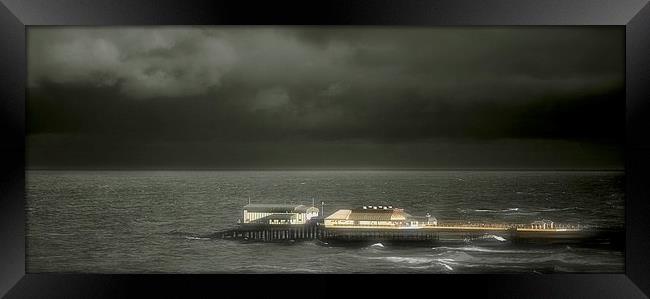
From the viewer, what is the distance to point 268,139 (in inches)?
198

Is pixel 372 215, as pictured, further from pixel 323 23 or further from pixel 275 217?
pixel 323 23

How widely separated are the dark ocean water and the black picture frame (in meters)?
0.17

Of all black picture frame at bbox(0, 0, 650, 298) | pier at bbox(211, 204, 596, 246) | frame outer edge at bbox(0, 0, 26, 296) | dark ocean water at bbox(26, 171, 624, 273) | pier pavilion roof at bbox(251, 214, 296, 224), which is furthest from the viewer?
pier pavilion roof at bbox(251, 214, 296, 224)

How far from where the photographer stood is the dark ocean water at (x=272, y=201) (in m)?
4.79

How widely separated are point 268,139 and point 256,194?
0.44 m

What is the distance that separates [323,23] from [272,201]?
146 centimetres

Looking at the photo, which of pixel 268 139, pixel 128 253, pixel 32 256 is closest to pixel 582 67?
pixel 268 139

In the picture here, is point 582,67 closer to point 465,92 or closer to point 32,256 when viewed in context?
point 465,92

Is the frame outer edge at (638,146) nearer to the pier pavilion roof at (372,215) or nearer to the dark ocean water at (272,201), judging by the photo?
the dark ocean water at (272,201)

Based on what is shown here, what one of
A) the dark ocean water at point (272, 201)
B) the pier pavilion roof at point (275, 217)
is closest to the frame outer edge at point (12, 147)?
the dark ocean water at point (272, 201)

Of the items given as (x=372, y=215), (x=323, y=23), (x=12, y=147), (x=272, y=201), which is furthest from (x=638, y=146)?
(x=12, y=147)

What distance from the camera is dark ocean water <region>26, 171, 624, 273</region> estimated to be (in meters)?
4.79

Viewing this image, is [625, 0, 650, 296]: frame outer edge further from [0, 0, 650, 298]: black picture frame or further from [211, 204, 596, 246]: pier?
[211, 204, 596, 246]: pier

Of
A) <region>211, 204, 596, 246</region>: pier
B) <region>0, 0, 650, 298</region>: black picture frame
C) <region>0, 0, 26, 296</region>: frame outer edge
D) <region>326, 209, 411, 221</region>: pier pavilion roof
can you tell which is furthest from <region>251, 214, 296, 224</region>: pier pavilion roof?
<region>0, 0, 26, 296</region>: frame outer edge
